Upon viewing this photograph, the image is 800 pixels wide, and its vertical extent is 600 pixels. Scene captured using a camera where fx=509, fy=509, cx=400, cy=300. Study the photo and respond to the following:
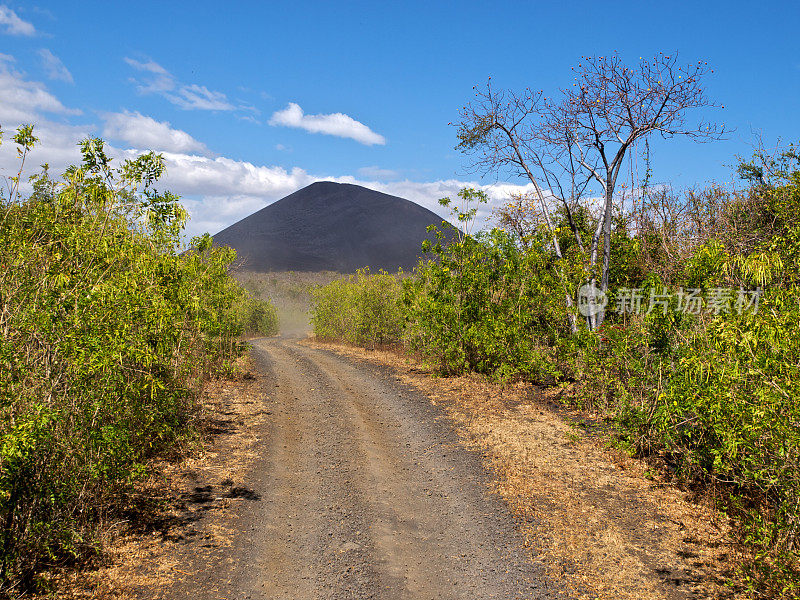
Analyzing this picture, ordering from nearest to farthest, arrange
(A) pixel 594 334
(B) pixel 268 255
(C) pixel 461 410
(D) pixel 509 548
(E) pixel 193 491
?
(D) pixel 509 548
(E) pixel 193 491
(A) pixel 594 334
(C) pixel 461 410
(B) pixel 268 255

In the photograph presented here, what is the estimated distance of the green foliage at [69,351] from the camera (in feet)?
14.7

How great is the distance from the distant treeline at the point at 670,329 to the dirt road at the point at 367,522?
8.54 feet

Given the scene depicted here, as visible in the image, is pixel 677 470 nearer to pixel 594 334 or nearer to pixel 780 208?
pixel 594 334

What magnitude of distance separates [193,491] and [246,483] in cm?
77

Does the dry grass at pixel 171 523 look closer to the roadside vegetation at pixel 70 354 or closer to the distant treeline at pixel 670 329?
the roadside vegetation at pixel 70 354

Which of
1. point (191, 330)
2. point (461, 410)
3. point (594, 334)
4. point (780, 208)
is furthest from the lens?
point (780, 208)

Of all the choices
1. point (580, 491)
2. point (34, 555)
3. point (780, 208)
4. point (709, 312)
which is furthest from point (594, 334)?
point (34, 555)

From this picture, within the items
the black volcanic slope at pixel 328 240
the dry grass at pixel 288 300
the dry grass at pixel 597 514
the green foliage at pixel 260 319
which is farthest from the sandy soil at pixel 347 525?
the black volcanic slope at pixel 328 240

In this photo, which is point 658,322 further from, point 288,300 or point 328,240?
point 328,240

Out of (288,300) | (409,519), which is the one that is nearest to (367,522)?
(409,519)

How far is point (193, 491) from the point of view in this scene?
7410 millimetres

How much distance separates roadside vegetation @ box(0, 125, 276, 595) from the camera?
449cm

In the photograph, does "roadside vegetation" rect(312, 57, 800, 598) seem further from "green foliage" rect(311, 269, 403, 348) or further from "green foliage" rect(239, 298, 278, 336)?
"green foliage" rect(239, 298, 278, 336)

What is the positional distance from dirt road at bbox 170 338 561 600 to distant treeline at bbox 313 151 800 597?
8.54 ft
